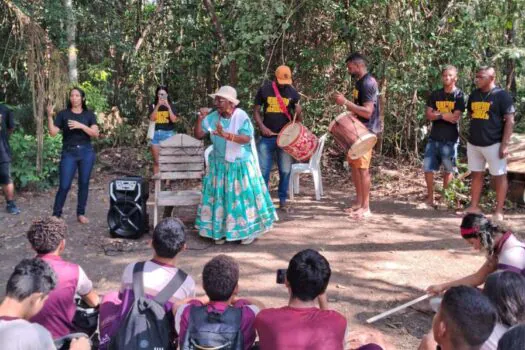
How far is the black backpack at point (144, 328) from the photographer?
2.72m

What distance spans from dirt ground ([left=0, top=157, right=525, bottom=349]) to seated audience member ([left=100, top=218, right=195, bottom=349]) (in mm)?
1572

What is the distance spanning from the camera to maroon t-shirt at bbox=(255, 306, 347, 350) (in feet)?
8.28

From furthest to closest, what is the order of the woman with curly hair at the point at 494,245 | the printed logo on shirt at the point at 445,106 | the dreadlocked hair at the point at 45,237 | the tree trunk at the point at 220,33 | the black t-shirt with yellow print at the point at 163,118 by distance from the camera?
the tree trunk at the point at 220,33 → the black t-shirt with yellow print at the point at 163,118 → the printed logo on shirt at the point at 445,106 → the woman with curly hair at the point at 494,245 → the dreadlocked hair at the point at 45,237

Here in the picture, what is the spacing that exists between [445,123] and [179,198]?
3.35 metres

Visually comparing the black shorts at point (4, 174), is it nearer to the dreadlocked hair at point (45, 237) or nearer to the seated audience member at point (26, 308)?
the dreadlocked hair at point (45, 237)

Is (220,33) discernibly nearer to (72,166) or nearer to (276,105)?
(276,105)

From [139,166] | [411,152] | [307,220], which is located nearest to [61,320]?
[307,220]

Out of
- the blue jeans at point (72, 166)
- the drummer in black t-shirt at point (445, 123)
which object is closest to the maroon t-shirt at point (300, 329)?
the blue jeans at point (72, 166)

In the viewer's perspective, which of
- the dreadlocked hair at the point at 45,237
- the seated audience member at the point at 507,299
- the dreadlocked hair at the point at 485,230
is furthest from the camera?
the dreadlocked hair at the point at 485,230

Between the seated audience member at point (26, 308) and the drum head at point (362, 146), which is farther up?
the drum head at point (362, 146)

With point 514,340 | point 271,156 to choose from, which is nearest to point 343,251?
point 271,156

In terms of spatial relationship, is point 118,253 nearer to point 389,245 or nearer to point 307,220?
point 307,220

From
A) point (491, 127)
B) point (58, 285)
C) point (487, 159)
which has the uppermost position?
point (491, 127)

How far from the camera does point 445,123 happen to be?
6977 millimetres
